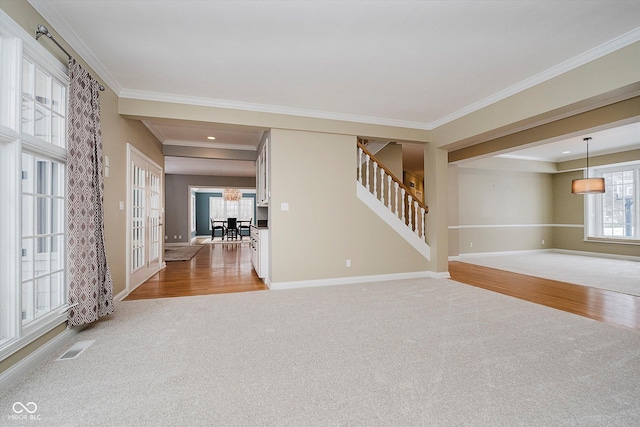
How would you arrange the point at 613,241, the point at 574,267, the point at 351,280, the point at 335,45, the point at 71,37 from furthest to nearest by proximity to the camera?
the point at 613,241
the point at 574,267
the point at 351,280
the point at 335,45
the point at 71,37

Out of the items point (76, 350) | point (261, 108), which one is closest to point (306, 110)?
point (261, 108)

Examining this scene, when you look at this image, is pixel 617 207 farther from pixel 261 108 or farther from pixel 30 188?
pixel 30 188

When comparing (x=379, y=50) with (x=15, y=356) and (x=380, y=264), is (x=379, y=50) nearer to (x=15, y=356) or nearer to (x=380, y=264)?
(x=380, y=264)

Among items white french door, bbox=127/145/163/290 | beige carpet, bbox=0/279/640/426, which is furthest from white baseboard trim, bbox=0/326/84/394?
white french door, bbox=127/145/163/290

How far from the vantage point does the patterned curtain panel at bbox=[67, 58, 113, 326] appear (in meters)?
2.39

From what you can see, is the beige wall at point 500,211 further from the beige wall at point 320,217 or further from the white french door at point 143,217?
the white french door at point 143,217

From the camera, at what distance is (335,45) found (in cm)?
257

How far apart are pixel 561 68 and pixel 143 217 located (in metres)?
5.78

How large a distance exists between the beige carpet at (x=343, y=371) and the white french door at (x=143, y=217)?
4.55 feet

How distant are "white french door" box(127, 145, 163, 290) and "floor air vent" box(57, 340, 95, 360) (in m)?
1.60

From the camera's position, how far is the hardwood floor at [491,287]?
324 centimetres

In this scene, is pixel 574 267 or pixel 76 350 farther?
pixel 574 267

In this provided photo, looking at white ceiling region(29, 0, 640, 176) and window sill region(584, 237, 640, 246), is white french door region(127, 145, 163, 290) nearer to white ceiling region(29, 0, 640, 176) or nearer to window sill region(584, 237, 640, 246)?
white ceiling region(29, 0, 640, 176)

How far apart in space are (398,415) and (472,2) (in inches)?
108
